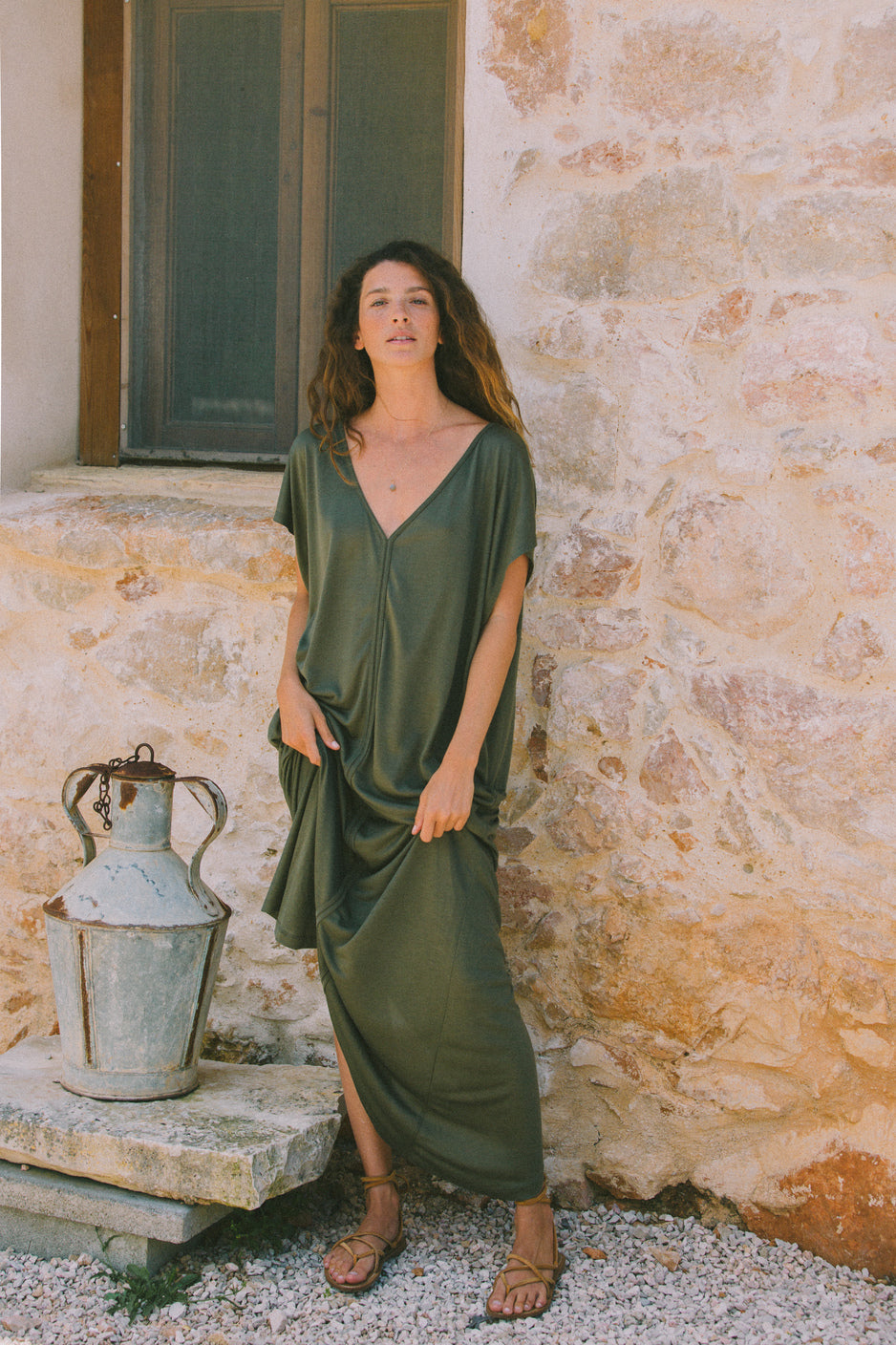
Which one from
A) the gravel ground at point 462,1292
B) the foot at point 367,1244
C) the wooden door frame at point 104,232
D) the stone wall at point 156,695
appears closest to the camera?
the gravel ground at point 462,1292

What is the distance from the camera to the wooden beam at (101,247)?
3131 mm

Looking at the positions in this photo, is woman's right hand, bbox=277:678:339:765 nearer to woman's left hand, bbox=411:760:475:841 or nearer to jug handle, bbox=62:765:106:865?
woman's left hand, bbox=411:760:475:841

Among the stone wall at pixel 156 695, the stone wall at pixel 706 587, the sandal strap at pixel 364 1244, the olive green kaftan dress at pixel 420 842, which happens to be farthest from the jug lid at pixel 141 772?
the sandal strap at pixel 364 1244

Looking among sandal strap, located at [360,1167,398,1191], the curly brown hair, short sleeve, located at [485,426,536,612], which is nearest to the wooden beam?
the curly brown hair

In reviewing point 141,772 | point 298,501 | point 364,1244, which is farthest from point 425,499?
point 364,1244

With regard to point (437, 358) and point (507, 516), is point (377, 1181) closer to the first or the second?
point (507, 516)

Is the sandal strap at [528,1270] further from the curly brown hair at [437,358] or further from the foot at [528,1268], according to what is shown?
the curly brown hair at [437,358]

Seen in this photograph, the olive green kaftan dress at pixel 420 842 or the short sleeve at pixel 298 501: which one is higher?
the short sleeve at pixel 298 501

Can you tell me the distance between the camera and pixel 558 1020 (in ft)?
8.35

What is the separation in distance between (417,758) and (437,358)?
805 millimetres

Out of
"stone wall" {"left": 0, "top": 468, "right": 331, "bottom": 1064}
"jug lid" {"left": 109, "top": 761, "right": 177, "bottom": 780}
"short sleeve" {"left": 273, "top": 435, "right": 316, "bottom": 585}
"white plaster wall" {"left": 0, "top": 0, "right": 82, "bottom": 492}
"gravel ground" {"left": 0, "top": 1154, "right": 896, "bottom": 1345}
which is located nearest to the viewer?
"gravel ground" {"left": 0, "top": 1154, "right": 896, "bottom": 1345}

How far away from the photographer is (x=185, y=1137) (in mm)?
2236

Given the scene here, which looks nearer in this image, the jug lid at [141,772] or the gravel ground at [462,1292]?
the gravel ground at [462,1292]

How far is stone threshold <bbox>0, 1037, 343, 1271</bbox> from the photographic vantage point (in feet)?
7.18
